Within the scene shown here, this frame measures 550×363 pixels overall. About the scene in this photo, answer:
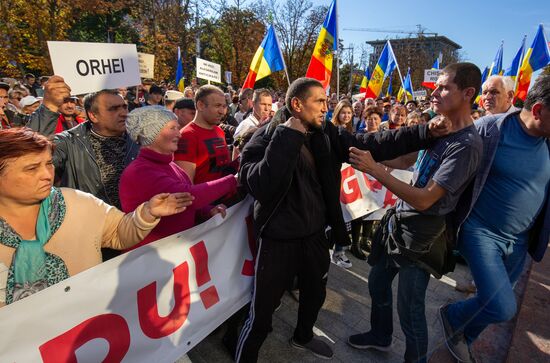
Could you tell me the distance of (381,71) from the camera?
915 cm

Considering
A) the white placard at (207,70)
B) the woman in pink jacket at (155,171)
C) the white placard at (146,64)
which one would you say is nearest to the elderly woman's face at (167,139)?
the woman in pink jacket at (155,171)

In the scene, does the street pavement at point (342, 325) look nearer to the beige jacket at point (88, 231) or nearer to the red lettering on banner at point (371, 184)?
the red lettering on banner at point (371, 184)

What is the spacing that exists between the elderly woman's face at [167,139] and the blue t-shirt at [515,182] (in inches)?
83.3

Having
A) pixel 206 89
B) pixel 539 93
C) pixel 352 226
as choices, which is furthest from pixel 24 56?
pixel 539 93

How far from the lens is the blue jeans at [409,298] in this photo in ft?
7.18

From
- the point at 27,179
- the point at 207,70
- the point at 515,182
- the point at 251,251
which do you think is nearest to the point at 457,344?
the point at 515,182

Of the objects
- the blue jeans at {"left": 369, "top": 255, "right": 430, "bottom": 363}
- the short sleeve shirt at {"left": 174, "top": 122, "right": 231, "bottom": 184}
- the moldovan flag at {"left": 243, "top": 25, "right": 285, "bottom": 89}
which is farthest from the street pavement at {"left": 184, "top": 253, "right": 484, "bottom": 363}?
the moldovan flag at {"left": 243, "top": 25, "right": 285, "bottom": 89}

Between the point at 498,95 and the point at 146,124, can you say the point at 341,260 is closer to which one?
the point at 498,95

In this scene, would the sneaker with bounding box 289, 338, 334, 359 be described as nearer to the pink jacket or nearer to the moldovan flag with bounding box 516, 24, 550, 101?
the pink jacket

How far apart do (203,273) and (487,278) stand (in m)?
1.86

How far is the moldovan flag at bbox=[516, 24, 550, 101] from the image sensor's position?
8.55 meters

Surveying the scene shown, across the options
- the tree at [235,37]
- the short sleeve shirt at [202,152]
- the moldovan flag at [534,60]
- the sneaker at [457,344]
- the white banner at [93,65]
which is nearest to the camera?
the sneaker at [457,344]

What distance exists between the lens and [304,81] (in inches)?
82.0

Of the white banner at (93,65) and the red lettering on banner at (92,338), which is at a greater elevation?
the white banner at (93,65)
